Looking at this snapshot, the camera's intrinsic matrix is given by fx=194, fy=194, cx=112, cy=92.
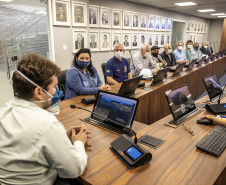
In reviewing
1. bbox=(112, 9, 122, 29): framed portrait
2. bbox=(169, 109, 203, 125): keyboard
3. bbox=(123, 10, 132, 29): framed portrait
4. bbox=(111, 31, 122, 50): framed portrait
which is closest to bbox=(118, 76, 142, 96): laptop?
bbox=(169, 109, 203, 125): keyboard

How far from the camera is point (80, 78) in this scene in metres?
2.32

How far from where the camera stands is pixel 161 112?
287cm

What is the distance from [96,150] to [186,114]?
Result: 95 cm

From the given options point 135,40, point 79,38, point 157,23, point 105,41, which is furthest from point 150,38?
point 79,38

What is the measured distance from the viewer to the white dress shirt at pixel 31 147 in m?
0.83

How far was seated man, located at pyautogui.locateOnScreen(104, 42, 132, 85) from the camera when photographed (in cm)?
327

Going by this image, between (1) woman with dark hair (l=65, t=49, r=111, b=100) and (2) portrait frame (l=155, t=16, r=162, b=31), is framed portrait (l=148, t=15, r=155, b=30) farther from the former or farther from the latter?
(1) woman with dark hair (l=65, t=49, r=111, b=100)

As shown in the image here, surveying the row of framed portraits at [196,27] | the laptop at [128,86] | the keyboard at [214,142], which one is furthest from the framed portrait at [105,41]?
the row of framed portraits at [196,27]

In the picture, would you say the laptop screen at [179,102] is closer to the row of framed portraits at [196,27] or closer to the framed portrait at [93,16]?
the framed portrait at [93,16]

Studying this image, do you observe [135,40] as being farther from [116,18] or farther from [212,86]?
[212,86]

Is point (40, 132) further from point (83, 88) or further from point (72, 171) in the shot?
point (83, 88)

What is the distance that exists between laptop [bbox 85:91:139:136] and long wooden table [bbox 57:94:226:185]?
8 centimetres

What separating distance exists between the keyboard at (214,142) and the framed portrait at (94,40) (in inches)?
159

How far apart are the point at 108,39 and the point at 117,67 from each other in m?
2.34
